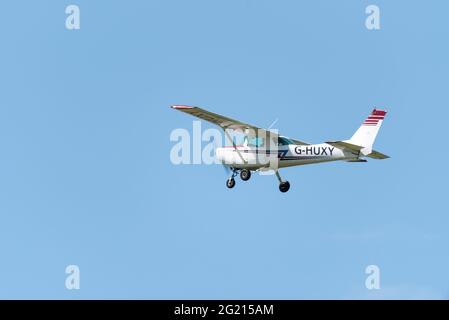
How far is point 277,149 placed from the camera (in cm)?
4175

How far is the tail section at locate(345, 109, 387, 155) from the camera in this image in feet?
133

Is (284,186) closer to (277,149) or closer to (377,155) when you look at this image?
(277,149)

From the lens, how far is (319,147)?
134ft

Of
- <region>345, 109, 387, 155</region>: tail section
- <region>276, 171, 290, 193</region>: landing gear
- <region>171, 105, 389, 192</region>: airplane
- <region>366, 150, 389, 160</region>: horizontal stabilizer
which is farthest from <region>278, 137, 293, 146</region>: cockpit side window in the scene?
<region>366, 150, 389, 160</region>: horizontal stabilizer

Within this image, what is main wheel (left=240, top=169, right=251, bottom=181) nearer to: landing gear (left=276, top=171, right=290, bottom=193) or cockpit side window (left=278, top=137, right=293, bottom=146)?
landing gear (left=276, top=171, right=290, bottom=193)

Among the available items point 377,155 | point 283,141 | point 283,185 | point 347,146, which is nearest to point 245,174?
point 283,185

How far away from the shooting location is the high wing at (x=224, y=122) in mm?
41719

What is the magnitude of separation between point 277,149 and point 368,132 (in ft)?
11.1

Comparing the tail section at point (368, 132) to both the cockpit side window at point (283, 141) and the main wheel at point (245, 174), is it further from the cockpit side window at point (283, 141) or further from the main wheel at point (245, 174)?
the main wheel at point (245, 174)

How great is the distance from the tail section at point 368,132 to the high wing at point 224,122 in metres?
2.01

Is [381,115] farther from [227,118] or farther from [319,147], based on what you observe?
[227,118]
